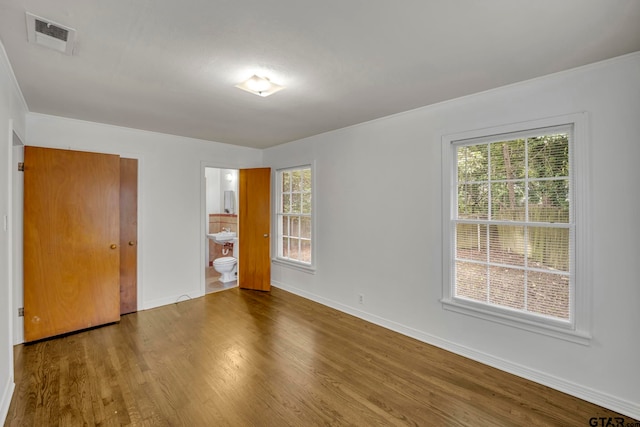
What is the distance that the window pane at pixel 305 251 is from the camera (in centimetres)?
450

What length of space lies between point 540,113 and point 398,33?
1466 millimetres

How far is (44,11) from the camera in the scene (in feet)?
4.97

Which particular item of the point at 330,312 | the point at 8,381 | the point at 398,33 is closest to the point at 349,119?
the point at 398,33

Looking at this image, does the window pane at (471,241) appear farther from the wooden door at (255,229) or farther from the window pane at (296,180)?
the wooden door at (255,229)

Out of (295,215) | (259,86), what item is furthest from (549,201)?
(295,215)

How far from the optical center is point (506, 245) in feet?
8.38

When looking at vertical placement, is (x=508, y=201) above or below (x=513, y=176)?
below

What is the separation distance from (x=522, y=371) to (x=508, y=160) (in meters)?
1.80

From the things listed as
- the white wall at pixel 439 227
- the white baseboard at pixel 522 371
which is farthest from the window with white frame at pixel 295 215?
the white baseboard at pixel 522 371

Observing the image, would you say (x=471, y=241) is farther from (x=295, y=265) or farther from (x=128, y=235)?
(x=128, y=235)

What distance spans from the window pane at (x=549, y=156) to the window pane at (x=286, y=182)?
3.35 m

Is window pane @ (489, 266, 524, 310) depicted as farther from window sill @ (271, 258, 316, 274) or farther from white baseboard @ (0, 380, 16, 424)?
white baseboard @ (0, 380, 16, 424)

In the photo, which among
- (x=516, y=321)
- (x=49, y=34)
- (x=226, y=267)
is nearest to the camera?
(x=49, y=34)

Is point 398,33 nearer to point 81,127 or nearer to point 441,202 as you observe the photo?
point 441,202
